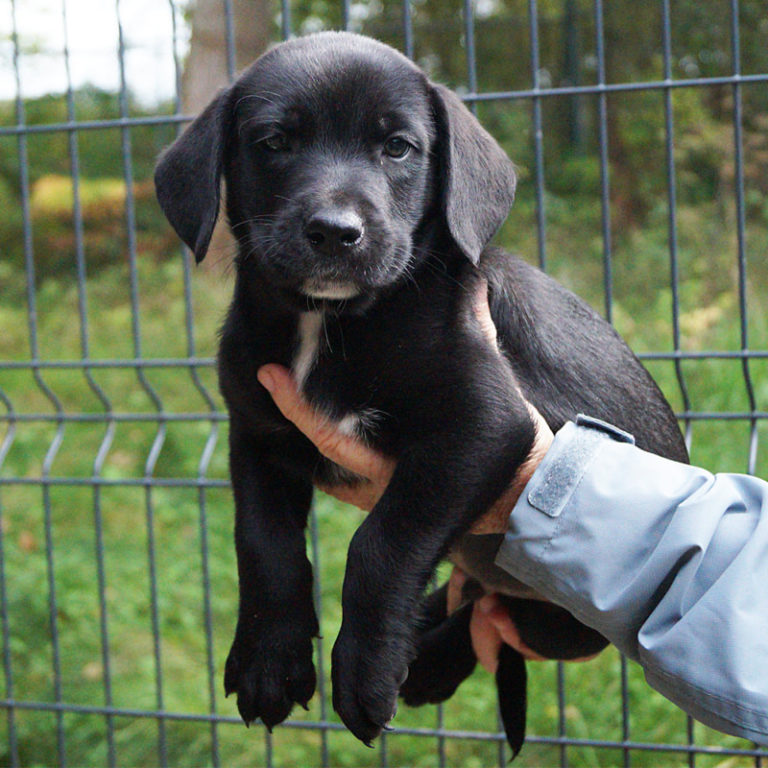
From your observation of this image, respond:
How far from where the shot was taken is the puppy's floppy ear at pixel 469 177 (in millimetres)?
2062

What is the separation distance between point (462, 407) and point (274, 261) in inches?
18.5

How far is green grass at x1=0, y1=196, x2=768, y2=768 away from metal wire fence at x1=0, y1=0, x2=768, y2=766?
0.03ft

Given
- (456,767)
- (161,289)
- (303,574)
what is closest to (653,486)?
(303,574)

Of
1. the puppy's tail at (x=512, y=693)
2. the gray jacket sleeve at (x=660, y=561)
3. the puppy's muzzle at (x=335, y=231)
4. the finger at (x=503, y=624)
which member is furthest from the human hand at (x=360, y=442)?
the puppy's tail at (x=512, y=693)

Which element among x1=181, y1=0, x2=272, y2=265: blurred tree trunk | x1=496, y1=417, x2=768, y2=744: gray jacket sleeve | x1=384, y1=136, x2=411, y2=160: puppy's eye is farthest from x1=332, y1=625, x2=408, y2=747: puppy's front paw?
x1=181, y1=0, x2=272, y2=265: blurred tree trunk

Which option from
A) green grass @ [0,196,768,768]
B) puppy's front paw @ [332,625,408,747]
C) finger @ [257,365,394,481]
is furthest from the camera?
green grass @ [0,196,768,768]

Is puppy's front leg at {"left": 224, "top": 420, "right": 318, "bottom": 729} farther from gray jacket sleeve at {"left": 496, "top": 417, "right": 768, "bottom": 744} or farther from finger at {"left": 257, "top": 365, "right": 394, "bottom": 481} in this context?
gray jacket sleeve at {"left": 496, "top": 417, "right": 768, "bottom": 744}

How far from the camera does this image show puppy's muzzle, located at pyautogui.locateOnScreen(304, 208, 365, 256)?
189cm

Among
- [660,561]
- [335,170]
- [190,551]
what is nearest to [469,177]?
[335,170]

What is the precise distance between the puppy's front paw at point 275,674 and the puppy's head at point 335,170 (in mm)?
689

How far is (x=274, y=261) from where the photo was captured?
2.00 metres

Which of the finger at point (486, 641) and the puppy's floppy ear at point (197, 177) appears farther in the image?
the finger at point (486, 641)

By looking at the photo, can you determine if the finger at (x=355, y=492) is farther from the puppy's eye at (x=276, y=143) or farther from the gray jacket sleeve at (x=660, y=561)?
the puppy's eye at (x=276, y=143)

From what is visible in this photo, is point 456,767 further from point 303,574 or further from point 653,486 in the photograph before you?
point 653,486
